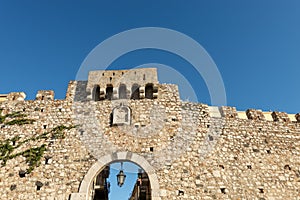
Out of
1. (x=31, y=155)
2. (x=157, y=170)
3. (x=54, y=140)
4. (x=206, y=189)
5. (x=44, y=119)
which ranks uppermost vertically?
(x=44, y=119)

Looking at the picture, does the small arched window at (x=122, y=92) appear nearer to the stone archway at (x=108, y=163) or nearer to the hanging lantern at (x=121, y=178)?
the stone archway at (x=108, y=163)

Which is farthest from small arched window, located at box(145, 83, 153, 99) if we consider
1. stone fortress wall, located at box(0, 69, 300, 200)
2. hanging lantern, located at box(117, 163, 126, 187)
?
hanging lantern, located at box(117, 163, 126, 187)

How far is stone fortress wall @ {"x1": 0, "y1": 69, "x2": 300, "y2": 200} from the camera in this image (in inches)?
313

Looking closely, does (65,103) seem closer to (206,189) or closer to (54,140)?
(54,140)

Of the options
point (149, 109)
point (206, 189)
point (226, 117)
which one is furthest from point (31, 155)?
point (226, 117)

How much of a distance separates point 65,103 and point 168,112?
12.7 feet

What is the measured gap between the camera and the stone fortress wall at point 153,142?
26.1 feet

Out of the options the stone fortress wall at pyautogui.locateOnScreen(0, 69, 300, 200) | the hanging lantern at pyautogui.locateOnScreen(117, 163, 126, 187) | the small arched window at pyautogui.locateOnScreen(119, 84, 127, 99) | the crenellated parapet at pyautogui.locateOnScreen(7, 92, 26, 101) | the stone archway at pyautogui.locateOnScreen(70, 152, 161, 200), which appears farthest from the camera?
the crenellated parapet at pyautogui.locateOnScreen(7, 92, 26, 101)

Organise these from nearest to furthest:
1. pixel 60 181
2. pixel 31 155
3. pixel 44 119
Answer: pixel 60 181 → pixel 31 155 → pixel 44 119

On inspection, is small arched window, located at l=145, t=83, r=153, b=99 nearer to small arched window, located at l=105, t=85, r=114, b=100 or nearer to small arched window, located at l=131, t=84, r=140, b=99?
small arched window, located at l=131, t=84, r=140, b=99

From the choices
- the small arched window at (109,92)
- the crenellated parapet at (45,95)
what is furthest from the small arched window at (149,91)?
the crenellated parapet at (45,95)

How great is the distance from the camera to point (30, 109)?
9445mm

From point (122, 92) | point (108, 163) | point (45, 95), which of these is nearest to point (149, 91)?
point (122, 92)

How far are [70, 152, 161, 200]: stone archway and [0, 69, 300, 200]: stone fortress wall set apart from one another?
3 cm
